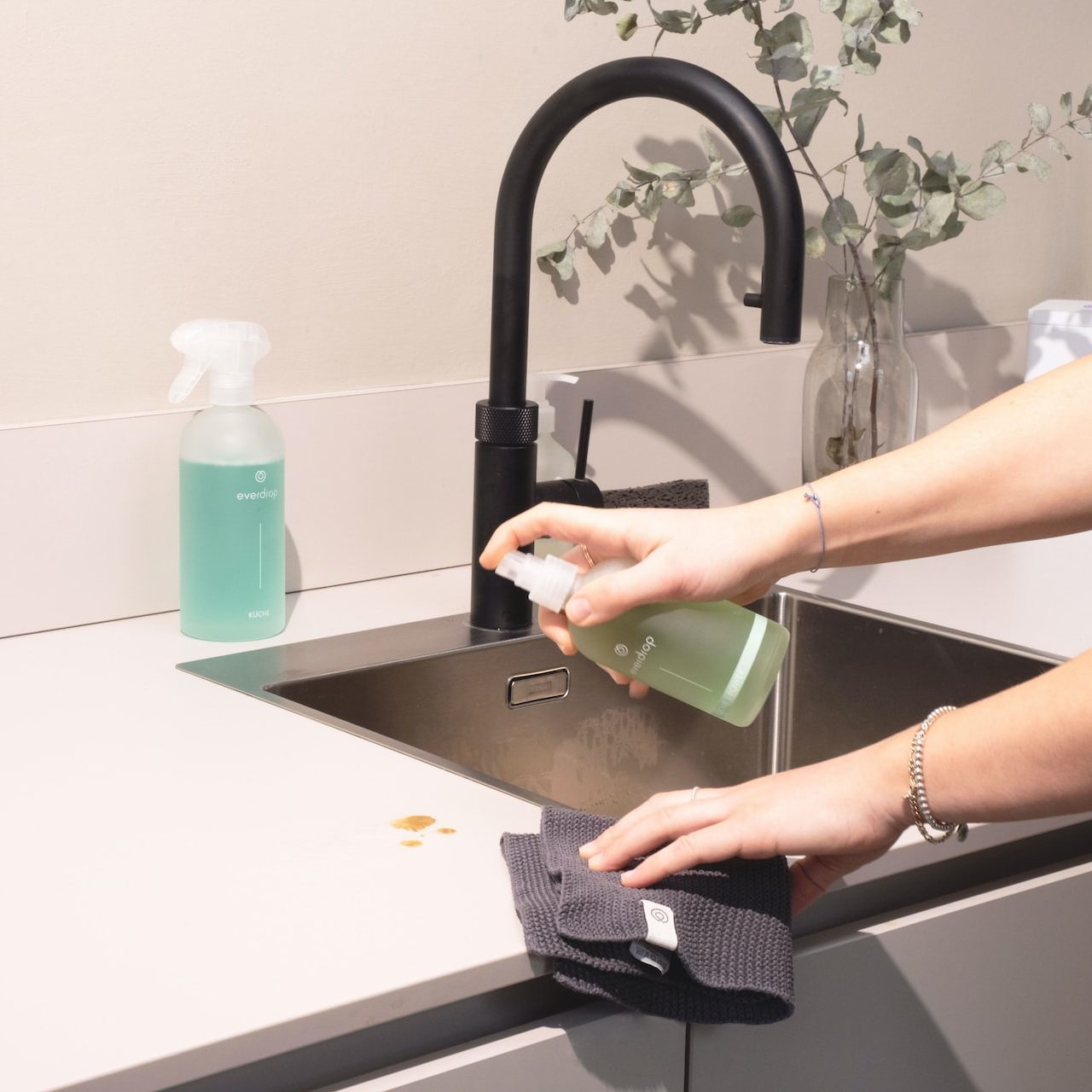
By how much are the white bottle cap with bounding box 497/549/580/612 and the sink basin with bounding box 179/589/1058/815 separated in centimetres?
30

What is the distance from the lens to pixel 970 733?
697 millimetres

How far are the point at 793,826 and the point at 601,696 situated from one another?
0.51 metres

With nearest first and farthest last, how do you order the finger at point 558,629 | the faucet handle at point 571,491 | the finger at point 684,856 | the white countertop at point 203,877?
the white countertop at point 203,877 < the finger at point 684,856 < the finger at point 558,629 < the faucet handle at point 571,491

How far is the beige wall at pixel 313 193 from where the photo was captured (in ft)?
3.59

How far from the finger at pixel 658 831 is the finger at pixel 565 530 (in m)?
0.15

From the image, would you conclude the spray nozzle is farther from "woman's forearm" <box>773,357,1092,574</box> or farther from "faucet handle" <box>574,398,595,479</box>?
"woman's forearm" <box>773,357,1092,574</box>

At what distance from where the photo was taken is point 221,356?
1.07 meters

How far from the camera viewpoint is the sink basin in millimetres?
1105

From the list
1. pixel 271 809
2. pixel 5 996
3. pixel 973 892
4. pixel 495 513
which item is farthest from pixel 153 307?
pixel 973 892

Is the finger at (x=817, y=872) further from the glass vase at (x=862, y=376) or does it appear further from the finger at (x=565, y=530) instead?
the glass vase at (x=862, y=376)

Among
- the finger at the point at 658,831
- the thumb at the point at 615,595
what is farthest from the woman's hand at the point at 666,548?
the finger at the point at 658,831

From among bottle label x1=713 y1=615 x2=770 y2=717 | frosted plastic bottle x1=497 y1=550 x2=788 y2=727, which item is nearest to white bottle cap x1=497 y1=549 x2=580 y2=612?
frosted plastic bottle x1=497 y1=550 x2=788 y2=727

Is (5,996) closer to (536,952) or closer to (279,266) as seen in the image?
(536,952)

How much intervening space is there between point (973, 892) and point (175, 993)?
0.51 metres
